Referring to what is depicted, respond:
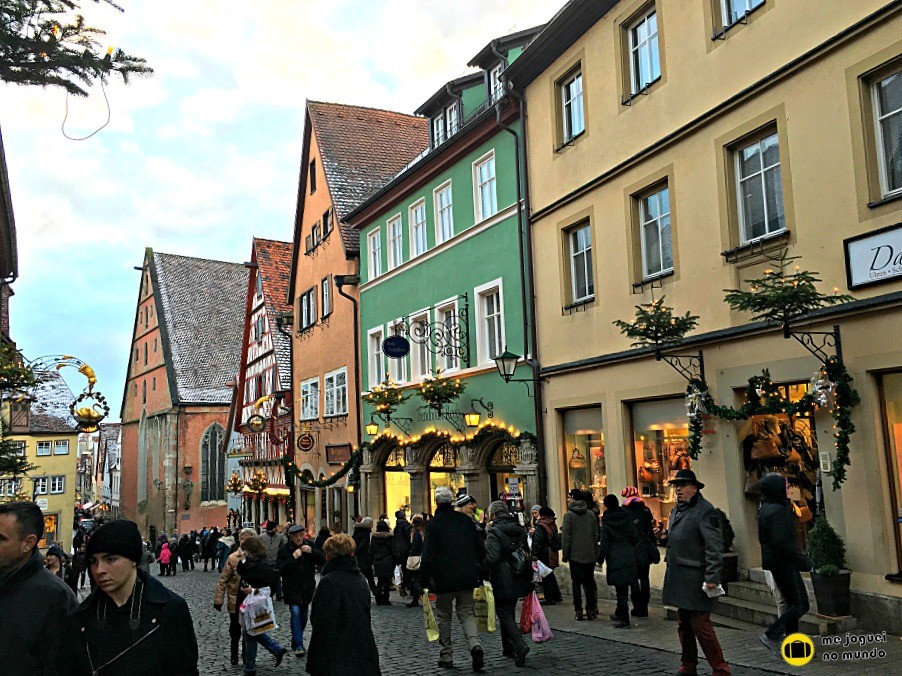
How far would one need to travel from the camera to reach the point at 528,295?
58.9ft

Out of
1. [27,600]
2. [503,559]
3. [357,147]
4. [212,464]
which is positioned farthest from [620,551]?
[212,464]

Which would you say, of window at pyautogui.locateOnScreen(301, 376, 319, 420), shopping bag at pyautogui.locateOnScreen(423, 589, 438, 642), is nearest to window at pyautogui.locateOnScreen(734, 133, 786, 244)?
shopping bag at pyautogui.locateOnScreen(423, 589, 438, 642)

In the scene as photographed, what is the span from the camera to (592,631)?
11266 mm

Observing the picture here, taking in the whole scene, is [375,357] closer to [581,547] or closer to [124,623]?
[581,547]

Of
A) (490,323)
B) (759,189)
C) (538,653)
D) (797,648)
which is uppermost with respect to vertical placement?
(759,189)

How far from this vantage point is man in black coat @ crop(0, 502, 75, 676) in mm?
4551

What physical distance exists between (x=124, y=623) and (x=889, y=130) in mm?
9264

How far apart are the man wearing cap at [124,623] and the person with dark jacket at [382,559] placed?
11822 mm

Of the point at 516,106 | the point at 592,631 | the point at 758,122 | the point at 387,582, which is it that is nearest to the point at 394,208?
the point at 516,106

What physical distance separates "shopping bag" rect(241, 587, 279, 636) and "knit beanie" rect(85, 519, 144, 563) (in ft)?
19.0

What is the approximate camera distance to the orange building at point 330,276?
2770cm

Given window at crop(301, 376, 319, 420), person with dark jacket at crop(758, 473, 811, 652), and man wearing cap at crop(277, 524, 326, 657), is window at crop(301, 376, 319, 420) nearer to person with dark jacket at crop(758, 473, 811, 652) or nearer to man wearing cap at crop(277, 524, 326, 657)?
man wearing cap at crop(277, 524, 326, 657)

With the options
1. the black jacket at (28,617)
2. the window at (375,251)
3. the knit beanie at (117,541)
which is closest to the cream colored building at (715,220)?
the knit beanie at (117,541)

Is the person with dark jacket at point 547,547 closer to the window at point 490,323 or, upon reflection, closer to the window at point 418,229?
the window at point 490,323
